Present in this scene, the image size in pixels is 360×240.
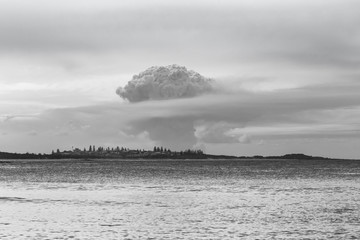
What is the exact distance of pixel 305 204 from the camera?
229 ft

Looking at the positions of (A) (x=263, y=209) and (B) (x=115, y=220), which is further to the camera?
(A) (x=263, y=209)

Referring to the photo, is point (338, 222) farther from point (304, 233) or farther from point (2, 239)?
point (2, 239)

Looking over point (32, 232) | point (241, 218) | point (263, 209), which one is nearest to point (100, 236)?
point (32, 232)

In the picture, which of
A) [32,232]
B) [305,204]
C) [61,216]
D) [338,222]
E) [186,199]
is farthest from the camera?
[186,199]

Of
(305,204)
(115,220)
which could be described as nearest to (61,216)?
(115,220)

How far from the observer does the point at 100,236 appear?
138 feet

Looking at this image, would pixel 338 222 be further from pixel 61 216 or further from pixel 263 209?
pixel 61 216

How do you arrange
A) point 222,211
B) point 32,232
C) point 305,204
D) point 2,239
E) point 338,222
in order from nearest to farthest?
point 2,239
point 32,232
point 338,222
point 222,211
point 305,204

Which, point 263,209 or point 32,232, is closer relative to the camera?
point 32,232

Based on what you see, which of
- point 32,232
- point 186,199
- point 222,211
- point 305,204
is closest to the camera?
point 32,232

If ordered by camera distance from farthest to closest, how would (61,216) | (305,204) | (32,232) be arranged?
(305,204)
(61,216)
(32,232)

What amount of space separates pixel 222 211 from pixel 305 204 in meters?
14.6

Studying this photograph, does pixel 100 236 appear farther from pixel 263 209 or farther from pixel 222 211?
pixel 263 209

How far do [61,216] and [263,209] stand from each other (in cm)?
2238
